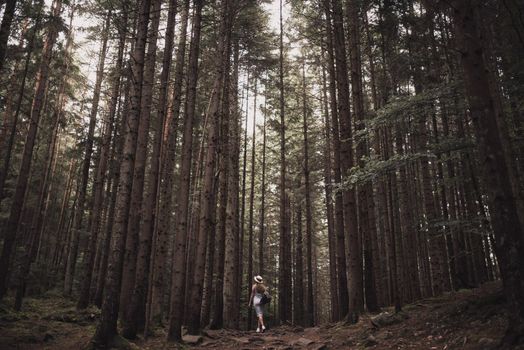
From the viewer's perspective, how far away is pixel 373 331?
8.25m

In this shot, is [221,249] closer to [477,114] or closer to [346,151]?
[346,151]

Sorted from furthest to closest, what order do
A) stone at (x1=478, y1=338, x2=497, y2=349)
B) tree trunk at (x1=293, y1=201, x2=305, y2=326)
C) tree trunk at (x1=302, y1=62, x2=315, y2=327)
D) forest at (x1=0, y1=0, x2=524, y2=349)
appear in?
tree trunk at (x1=293, y1=201, x2=305, y2=326) → tree trunk at (x1=302, y1=62, x2=315, y2=327) → forest at (x1=0, y1=0, x2=524, y2=349) → stone at (x1=478, y1=338, x2=497, y2=349)

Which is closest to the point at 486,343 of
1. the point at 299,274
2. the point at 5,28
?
the point at 5,28

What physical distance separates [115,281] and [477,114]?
7.53 meters

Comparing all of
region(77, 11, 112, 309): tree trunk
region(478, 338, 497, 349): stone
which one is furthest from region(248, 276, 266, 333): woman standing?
region(478, 338, 497, 349): stone

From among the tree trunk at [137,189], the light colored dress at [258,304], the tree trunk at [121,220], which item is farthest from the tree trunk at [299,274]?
the tree trunk at [121,220]

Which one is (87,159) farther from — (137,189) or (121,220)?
(121,220)

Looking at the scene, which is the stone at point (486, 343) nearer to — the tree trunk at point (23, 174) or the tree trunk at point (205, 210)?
the tree trunk at point (205, 210)

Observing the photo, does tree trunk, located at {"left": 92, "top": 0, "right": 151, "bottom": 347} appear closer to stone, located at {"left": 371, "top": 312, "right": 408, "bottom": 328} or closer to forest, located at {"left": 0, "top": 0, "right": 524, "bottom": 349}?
forest, located at {"left": 0, "top": 0, "right": 524, "bottom": 349}

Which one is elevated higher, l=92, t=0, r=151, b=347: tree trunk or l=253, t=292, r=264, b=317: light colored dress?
l=92, t=0, r=151, b=347: tree trunk

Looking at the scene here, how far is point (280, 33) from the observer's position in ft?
70.0

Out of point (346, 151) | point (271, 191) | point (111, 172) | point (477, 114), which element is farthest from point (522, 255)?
point (271, 191)

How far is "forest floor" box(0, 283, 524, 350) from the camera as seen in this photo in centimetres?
586

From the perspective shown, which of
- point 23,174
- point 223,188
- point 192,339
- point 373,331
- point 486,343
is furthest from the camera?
point 223,188
